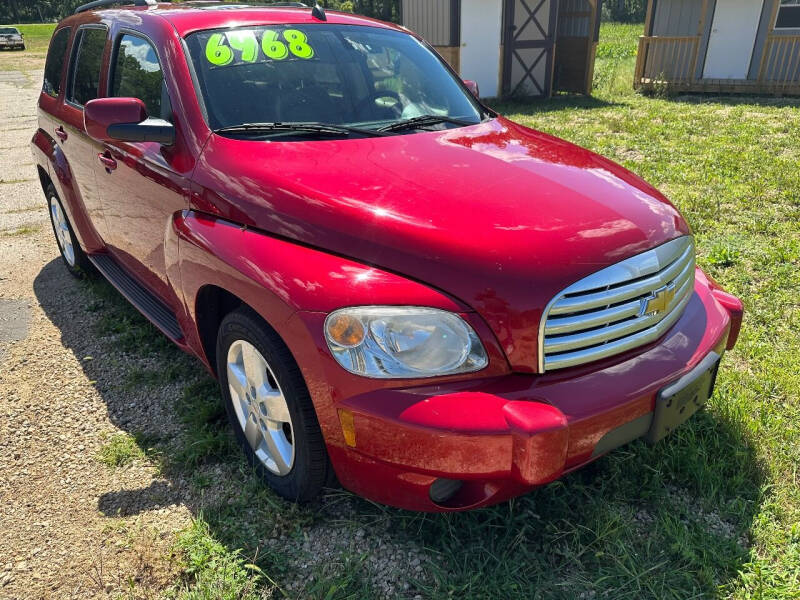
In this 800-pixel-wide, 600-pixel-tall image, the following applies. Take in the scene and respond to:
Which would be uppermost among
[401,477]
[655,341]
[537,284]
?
[537,284]

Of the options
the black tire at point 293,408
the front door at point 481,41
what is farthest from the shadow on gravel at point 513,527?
the front door at point 481,41

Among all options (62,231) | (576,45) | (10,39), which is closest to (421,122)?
(62,231)

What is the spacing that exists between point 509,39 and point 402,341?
13844mm

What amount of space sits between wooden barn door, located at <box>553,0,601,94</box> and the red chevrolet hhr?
42.2 ft

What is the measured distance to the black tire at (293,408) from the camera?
2148 millimetres

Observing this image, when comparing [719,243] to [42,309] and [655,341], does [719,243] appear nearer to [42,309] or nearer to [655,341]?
[655,341]

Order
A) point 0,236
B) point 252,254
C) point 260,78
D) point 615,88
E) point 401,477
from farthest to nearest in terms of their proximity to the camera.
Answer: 1. point 615,88
2. point 0,236
3. point 260,78
4. point 252,254
5. point 401,477

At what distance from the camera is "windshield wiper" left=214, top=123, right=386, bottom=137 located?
2.66 m

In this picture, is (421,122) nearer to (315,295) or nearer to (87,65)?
(315,295)

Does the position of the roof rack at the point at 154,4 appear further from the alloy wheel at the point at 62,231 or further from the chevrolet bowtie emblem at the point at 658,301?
the chevrolet bowtie emblem at the point at 658,301

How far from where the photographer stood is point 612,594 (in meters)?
2.08

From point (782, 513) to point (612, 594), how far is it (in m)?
0.85

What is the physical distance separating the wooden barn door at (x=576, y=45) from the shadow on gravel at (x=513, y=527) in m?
13.3

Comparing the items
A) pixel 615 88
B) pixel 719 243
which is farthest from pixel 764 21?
pixel 719 243
